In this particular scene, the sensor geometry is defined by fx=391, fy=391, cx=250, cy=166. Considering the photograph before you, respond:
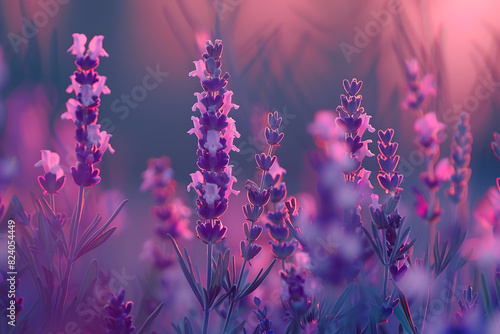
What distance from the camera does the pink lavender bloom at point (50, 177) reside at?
1154 millimetres

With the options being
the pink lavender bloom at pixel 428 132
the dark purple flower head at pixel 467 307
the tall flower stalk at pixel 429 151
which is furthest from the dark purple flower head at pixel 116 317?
the pink lavender bloom at pixel 428 132

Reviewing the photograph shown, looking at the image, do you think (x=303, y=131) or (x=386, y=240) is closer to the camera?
(x=386, y=240)

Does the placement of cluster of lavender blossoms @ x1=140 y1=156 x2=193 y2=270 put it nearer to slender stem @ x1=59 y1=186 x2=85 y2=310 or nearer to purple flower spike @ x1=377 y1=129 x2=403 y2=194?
slender stem @ x1=59 y1=186 x2=85 y2=310

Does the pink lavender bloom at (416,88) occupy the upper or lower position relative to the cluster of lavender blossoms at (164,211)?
upper

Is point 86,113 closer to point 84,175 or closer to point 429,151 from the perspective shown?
point 84,175

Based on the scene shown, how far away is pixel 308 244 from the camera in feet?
3.93

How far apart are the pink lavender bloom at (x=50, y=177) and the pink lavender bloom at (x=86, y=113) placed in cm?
8

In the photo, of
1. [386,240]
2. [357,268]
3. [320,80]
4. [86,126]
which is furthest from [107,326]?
[320,80]

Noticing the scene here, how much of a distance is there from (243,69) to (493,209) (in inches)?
50.0

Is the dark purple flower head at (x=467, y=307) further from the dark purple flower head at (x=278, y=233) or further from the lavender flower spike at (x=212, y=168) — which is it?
the lavender flower spike at (x=212, y=168)

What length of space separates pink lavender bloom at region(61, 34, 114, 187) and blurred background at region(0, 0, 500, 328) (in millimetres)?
508

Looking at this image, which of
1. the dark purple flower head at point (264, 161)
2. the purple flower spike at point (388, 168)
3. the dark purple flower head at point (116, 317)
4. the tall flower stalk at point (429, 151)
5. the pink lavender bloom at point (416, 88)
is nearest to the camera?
the dark purple flower head at point (116, 317)

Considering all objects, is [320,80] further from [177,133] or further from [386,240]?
[386,240]

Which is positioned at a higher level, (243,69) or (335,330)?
(243,69)
